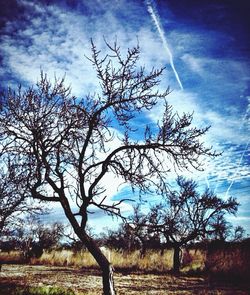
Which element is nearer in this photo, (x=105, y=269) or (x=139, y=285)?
(x=105, y=269)

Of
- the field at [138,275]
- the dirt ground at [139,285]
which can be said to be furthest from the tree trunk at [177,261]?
the dirt ground at [139,285]

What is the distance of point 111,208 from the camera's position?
8.09 meters

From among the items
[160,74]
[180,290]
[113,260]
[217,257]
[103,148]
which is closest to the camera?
[160,74]

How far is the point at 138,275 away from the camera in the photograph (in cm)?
1593

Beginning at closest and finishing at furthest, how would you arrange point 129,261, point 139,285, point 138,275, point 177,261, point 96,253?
point 96,253
point 139,285
point 138,275
point 177,261
point 129,261

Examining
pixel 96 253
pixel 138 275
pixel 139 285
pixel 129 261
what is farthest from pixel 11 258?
pixel 96 253

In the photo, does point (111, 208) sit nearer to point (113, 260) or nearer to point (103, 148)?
point (103, 148)

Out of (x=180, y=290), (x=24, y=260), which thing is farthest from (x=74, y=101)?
(x=24, y=260)

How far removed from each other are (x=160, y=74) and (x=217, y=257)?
13518 millimetres

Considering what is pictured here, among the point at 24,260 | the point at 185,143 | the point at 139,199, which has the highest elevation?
the point at 185,143

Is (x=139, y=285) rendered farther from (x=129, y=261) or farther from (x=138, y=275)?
(x=129, y=261)

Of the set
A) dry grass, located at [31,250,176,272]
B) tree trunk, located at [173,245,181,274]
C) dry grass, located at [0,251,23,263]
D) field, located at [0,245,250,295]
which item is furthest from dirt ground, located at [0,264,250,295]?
dry grass, located at [0,251,23,263]

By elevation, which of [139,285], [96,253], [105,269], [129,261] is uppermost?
[96,253]

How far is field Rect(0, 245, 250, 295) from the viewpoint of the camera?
1012 centimetres
